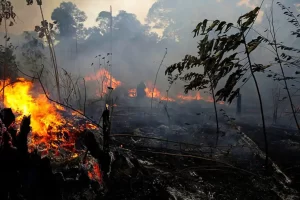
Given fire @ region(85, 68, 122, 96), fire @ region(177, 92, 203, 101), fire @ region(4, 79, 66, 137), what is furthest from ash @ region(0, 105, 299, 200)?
fire @ region(85, 68, 122, 96)

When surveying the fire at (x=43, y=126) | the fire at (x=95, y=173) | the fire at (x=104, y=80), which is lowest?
the fire at (x=95, y=173)

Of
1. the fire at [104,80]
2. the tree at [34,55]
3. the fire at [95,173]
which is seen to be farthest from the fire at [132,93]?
the fire at [95,173]

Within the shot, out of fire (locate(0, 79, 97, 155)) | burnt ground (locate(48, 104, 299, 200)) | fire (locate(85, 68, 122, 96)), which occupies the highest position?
fire (locate(85, 68, 122, 96))

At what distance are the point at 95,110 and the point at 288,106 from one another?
66.4 ft

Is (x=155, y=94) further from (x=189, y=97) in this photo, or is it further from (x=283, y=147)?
(x=283, y=147)

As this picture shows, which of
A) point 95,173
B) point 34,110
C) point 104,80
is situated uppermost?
point 104,80

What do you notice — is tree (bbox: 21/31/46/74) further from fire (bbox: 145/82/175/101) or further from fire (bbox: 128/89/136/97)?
fire (bbox: 145/82/175/101)

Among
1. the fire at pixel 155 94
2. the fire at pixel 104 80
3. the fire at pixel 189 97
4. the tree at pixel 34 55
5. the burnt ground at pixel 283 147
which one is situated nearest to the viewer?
the burnt ground at pixel 283 147

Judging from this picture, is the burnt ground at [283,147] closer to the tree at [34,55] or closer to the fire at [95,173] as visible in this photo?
the fire at [95,173]

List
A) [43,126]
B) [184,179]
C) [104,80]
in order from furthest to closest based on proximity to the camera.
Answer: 1. [104,80]
2. [184,179]
3. [43,126]

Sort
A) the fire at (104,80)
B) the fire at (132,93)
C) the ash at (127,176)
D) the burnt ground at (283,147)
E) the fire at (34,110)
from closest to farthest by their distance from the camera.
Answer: the ash at (127,176) < the fire at (34,110) < the burnt ground at (283,147) < the fire at (132,93) < the fire at (104,80)

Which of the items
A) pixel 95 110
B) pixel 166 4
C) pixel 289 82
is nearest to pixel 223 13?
pixel 166 4

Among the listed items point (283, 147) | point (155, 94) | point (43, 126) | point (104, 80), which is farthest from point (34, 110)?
point (104, 80)

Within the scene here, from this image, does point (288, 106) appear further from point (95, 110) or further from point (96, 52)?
point (96, 52)
